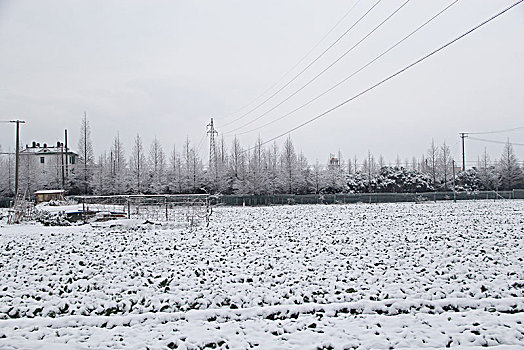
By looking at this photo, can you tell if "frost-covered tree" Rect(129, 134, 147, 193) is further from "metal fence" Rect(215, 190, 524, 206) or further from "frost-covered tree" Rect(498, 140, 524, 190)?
"frost-covered tree" Rect(498, 140, 524, 190)

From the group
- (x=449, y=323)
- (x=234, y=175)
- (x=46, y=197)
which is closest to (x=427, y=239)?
(x=449, y=323)

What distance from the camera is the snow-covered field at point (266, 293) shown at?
18.5 feet

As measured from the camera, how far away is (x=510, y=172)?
59.5 meters

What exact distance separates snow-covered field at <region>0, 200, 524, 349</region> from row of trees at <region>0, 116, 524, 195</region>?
42.4 metres

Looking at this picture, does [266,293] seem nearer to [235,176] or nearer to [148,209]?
[148,209]

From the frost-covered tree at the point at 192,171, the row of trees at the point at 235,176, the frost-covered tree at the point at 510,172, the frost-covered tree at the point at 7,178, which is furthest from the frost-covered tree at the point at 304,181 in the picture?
the frost-covered tree at the point at 7,178

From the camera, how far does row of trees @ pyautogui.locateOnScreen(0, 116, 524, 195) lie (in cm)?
5397

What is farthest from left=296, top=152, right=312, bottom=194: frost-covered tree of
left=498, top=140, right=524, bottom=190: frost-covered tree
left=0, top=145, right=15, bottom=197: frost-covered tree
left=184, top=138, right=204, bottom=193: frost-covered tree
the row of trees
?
left=0, top=145, right=15, bottom=197: frost-covered tree

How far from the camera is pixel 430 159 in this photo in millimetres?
65562

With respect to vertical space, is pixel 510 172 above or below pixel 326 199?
above

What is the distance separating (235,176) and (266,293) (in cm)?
5200

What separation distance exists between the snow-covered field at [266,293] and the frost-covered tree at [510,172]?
53854 millimetres

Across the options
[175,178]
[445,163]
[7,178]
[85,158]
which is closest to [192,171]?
[175,178]

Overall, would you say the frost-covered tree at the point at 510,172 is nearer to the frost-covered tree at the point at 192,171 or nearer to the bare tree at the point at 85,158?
the frost-covered tree at the point at 192,171
